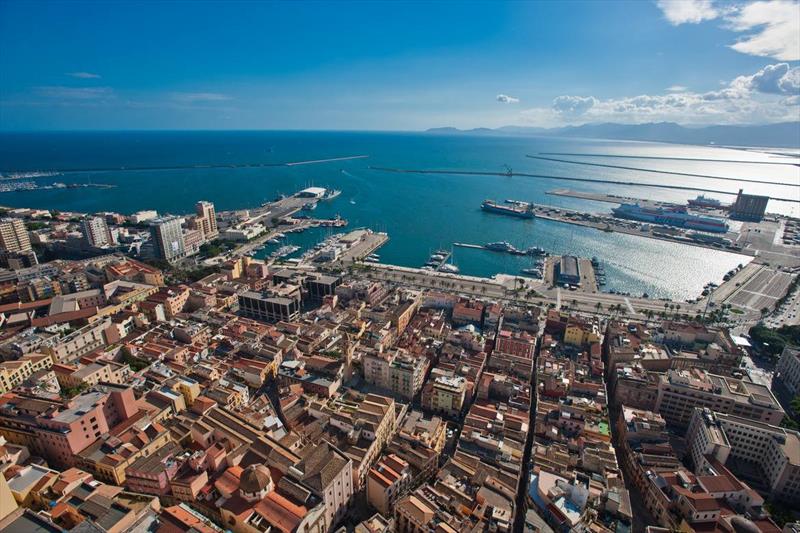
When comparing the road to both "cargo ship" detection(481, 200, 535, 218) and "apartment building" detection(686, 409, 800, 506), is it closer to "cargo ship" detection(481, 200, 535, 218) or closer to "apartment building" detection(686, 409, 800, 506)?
"apartment building" detection(686, 409, 800, 506)

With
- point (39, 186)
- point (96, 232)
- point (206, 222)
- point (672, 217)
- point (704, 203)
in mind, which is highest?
point (39, 186)

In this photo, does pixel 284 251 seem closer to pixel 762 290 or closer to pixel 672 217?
pixel 762 290

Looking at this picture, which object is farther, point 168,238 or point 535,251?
point 535,251

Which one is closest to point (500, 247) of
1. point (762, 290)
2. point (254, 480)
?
point (762, 290)

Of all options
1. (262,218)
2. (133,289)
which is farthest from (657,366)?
(262,218)

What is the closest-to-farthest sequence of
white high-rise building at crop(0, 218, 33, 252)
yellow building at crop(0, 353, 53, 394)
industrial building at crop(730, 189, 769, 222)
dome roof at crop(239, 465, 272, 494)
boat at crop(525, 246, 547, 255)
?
dome roof at crop(239, 465, 272, 494), yellow building at crop(0, 353, 53, 394), white high-rise building at crop(0, 218, 33, 252), boat at crop(525, 246, 547, 255), industrial building at crop(730, 189, 769, 222)

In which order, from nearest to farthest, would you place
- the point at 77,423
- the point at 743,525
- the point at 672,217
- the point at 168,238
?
1. the point at 743,525
2. the point at 77,423
3. the point at 168,238
4. the point at 672,217

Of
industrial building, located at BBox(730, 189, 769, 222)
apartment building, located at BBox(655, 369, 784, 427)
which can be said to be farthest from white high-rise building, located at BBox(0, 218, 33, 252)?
industrial building, located at BBox(730, 189, 769, 222)
